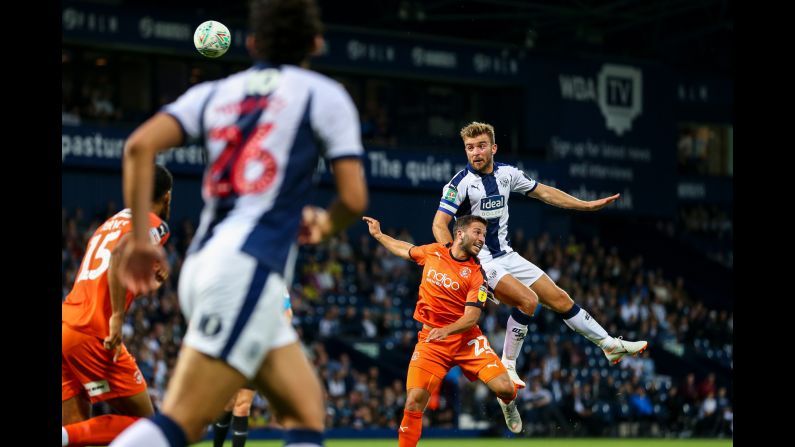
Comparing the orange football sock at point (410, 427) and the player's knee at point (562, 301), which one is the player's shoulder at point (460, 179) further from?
the orange football sock at point (410, 427)

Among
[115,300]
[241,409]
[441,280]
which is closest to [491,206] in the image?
[441,280]

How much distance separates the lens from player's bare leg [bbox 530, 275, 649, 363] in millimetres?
11742

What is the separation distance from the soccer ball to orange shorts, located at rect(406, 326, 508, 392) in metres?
3.17

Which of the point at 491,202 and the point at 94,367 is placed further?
the point at 491,202

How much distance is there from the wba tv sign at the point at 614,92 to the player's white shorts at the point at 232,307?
86.6 feet

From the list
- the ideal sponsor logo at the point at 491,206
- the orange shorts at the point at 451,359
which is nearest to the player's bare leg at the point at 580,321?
the ideal sponsor logo at the point at 491,206

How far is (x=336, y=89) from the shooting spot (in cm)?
487

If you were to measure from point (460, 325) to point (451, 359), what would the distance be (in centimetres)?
66

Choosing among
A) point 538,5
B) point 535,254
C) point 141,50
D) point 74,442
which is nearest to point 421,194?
point 535,254

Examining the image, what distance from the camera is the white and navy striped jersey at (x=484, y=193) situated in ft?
36.0

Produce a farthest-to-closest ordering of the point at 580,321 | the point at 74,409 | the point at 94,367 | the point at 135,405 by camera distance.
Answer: the point at 580,321 → the point at 74,409 → the point at 135,405 → the point at 94,367

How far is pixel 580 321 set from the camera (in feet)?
38.6

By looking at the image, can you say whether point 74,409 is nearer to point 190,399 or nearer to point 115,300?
point 115,300

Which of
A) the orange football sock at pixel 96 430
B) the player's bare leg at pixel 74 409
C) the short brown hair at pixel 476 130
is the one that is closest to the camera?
the orange football sock at pixel 96 430
